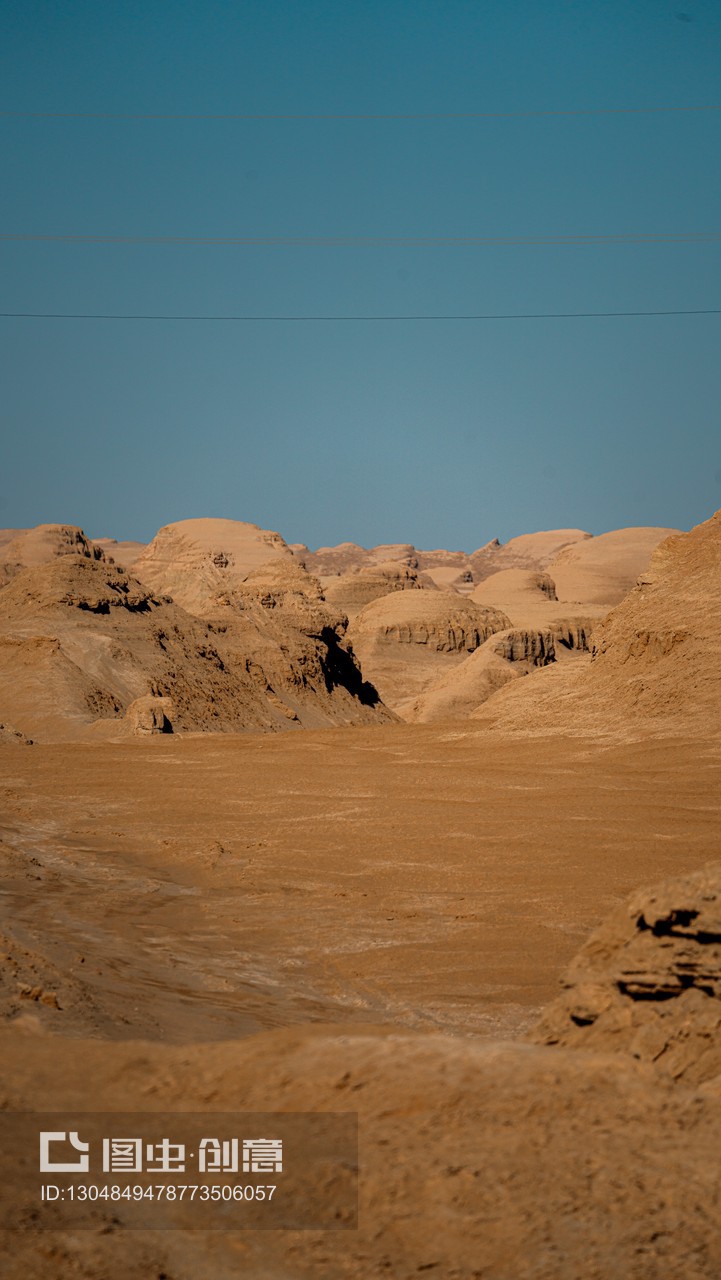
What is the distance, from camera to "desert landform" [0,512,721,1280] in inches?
116

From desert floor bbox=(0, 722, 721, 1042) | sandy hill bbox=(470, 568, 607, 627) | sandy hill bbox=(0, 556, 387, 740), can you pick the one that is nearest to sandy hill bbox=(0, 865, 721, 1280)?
desert floor bbox=(0, 722, 721, 1042)

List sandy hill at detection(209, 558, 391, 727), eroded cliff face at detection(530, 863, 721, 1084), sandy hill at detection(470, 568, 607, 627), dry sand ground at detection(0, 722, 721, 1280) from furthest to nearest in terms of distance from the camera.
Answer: sandy hill at detection(470, 568, 607, 627) < sandy hill at detection(209, 558, 391, 727) < eroded cliff face at detection(530, 863, 721, 1084) < dry sand ground at detection(0, 722, 721, 1280)

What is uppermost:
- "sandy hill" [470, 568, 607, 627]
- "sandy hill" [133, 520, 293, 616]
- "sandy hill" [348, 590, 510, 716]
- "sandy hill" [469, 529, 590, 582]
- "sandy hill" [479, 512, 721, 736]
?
"sandy hill" [469, 529, 590, 582]

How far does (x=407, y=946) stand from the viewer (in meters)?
8.00

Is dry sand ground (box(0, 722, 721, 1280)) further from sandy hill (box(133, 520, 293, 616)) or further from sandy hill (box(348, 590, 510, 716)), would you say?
sandy hill (box(133, 520, 293, 616))

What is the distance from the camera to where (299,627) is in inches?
1352

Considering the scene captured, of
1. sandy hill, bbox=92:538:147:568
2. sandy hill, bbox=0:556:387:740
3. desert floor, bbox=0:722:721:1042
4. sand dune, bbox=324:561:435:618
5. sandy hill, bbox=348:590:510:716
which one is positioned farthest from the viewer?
sandy hill, bbox=92:538:147:568

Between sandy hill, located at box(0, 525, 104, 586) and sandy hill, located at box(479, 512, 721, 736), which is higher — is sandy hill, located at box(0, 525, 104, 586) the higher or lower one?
the higher one

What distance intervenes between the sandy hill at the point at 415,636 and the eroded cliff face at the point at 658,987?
141 feet

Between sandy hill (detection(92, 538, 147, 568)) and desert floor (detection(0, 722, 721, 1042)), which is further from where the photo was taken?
sandy hill (detection(92, 538, 147, 568))

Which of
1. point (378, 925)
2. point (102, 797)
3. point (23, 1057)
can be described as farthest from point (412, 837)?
point (23, 1057)

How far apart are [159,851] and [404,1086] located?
8572 millimetres

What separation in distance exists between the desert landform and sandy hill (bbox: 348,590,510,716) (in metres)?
22.2

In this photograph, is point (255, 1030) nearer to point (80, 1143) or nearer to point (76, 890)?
point (80, 1143)
